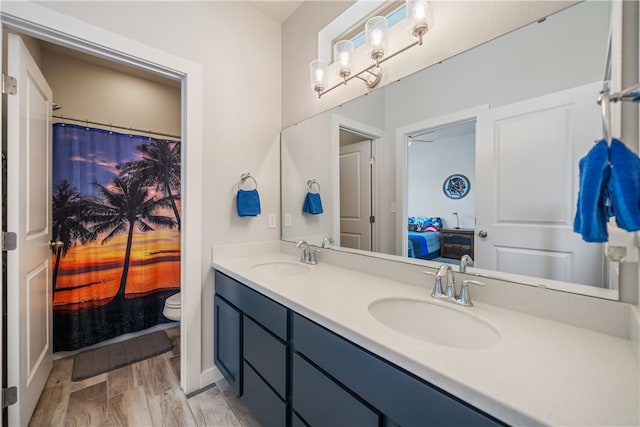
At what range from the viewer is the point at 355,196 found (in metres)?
1.62

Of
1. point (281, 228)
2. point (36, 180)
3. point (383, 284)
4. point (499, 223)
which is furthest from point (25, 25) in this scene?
point (499, 223)

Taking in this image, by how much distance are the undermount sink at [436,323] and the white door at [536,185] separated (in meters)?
0.28

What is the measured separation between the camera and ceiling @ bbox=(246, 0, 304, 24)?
6.28ft

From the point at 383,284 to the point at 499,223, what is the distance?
0.55 meters

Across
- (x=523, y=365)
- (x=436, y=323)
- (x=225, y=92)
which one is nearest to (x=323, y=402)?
(x=436, y=323)

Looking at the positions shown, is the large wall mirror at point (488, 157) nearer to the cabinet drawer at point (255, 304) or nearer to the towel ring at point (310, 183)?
the towel ring at point (310, 183)

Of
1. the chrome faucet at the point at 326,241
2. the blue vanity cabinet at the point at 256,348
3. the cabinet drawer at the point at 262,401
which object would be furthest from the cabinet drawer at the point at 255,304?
the chrome faucet at the point at 326,241

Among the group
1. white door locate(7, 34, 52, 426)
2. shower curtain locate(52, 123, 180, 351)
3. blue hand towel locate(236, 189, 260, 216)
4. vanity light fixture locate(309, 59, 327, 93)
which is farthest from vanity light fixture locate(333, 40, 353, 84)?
shower curtain locate(52, 123, 180, 351)

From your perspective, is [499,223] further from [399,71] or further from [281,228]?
[281,228]

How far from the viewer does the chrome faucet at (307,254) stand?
176 cm

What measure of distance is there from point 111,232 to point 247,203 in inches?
52.9

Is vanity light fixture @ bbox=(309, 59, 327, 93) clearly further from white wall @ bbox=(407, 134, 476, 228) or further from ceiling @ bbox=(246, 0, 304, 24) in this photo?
white wall @ bbox=(407, 134, 476, 228)

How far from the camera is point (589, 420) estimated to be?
0.47m

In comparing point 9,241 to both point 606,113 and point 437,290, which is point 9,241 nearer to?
point 437,290
